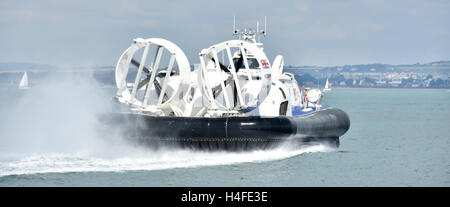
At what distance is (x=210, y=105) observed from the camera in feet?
67.0

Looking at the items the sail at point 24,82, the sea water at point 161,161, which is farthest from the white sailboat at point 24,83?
the sea water at point 161,161

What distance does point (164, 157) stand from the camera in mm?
19250

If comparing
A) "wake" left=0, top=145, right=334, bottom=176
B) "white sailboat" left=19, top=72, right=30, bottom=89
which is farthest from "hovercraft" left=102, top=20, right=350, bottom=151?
"white sailboat" left=19, top=72, right=30, bottom=89

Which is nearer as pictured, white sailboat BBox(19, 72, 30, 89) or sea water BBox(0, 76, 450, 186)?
sea water BBox(0, 76, 450, 186)

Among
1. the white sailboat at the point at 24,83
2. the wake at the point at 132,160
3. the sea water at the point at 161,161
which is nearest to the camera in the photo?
the sea water at the point at 161,161

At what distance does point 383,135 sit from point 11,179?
62.4 feet

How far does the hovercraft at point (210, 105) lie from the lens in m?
19.1

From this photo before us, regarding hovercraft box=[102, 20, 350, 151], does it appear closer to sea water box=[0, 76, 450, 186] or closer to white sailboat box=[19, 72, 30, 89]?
sea water box=[0, 76, 450, 186]

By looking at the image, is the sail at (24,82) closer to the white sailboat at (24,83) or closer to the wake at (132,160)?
the white sailboat at (24,83)

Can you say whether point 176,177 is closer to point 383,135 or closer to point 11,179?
point 11,179

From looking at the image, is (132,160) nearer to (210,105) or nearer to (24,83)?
(210,105)

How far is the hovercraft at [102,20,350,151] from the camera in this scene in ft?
62.8
